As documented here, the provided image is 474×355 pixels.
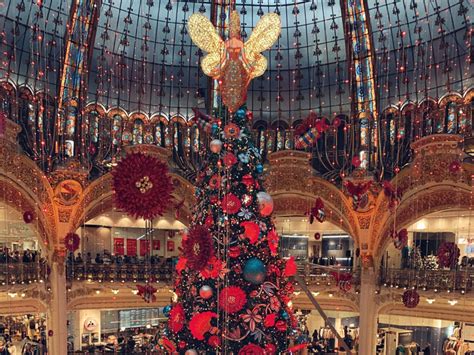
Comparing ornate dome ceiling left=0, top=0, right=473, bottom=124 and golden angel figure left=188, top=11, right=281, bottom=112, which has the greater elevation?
ornate dome ceiling left=0, top=0, right=473, bottom=124

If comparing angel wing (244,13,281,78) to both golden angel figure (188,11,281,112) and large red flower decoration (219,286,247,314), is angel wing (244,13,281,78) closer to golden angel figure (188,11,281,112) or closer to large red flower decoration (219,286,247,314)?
golden angel figure (188,11,281,112)

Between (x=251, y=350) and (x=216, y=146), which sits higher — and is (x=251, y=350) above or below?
below

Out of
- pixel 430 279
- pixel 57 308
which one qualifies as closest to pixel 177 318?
pixel 57 308

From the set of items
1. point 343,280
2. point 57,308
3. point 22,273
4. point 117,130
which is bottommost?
point 57,308

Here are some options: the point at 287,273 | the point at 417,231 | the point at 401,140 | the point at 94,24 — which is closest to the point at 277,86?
the point at 401,140

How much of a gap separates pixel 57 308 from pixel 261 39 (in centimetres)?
1102

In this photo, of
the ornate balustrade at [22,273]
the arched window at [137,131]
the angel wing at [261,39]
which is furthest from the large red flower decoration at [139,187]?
the arched window at [137,131]

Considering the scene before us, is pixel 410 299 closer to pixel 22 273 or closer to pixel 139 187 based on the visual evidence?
pixel 139 187

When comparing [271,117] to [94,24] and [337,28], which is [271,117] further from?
[94,24]

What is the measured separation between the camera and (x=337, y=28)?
15.5 meters

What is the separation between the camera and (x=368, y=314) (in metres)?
14.2

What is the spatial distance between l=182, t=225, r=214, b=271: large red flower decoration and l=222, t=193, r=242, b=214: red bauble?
0.42 m

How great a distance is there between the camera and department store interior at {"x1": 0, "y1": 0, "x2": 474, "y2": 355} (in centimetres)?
1277

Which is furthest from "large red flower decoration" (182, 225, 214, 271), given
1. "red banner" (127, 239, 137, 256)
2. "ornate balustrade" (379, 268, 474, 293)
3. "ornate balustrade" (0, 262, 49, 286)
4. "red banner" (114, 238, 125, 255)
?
"red banner" (127, 239, 137, 256)
